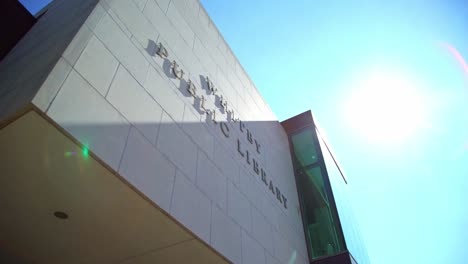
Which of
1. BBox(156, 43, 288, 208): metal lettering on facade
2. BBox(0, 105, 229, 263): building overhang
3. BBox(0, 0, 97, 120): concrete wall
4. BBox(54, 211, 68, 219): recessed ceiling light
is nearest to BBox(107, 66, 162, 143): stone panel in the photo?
BBox(0, 0, 97, 120): concrete wall

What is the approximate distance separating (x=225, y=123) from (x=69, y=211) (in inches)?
143

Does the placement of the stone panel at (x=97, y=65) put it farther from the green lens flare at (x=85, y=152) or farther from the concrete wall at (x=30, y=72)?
the green lens flare at (x=85, y=152)

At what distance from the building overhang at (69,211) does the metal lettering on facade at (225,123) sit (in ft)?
8.14

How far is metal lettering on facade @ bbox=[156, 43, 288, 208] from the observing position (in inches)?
210

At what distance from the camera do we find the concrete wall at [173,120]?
3219 millimetres

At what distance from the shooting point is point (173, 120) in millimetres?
4523

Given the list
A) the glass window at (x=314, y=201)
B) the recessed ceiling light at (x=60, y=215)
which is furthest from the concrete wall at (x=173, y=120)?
the recessed ceiling light at (x=60, y=215)

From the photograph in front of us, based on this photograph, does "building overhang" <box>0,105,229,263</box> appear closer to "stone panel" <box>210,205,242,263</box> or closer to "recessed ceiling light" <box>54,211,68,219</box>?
"recessed ceiling light" <box>54,211,68,219</box>

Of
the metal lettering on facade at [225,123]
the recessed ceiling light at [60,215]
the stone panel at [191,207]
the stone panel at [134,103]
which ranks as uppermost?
the metal lettering on facade at [225,123]

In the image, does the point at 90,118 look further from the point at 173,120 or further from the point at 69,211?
the point at 173,120

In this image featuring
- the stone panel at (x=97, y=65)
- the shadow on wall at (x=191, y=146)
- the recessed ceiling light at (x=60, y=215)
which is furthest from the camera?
the recessed ceiling light at (x=60, y=215)

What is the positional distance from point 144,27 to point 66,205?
9.83 ft

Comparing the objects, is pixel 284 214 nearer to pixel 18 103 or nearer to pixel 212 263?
pixel 212 263

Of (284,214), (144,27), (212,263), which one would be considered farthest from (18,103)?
(284,214)
